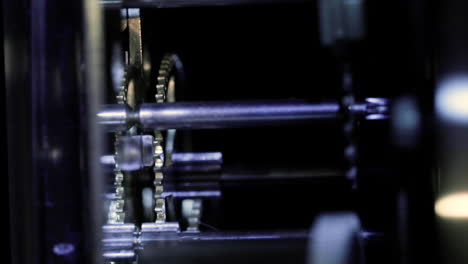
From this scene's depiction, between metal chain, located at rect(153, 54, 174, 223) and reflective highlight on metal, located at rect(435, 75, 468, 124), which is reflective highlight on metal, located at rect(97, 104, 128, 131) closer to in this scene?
metal chain, located at rect(153, 54, 174, 223)

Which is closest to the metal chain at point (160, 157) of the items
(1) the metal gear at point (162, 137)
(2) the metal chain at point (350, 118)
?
(1) the metal gear at point (162, 137)

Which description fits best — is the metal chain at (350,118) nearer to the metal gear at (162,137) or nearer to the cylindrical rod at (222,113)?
the cylindrical rod at (222,113)

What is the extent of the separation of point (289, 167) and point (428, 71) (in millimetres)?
452

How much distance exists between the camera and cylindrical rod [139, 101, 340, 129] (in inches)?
20.6

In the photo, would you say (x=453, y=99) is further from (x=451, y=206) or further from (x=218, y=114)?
(x=218, y=114)

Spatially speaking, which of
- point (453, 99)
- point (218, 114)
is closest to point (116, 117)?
point (218, 114)

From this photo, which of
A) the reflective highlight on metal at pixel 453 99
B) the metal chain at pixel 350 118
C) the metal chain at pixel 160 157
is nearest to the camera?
the reflective highlight on metal at pixel 453 99

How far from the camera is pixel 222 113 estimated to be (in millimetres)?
526

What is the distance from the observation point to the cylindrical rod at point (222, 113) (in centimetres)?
52

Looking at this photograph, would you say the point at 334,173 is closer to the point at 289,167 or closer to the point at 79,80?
the point at 289,167

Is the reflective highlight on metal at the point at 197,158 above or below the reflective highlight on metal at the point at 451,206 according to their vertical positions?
above

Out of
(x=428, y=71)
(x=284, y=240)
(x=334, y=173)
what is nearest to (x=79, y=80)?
(x=428, y=71)

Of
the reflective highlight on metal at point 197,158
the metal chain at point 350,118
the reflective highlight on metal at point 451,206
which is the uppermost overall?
the metal chain at point 350,118

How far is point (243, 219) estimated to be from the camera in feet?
2.36
